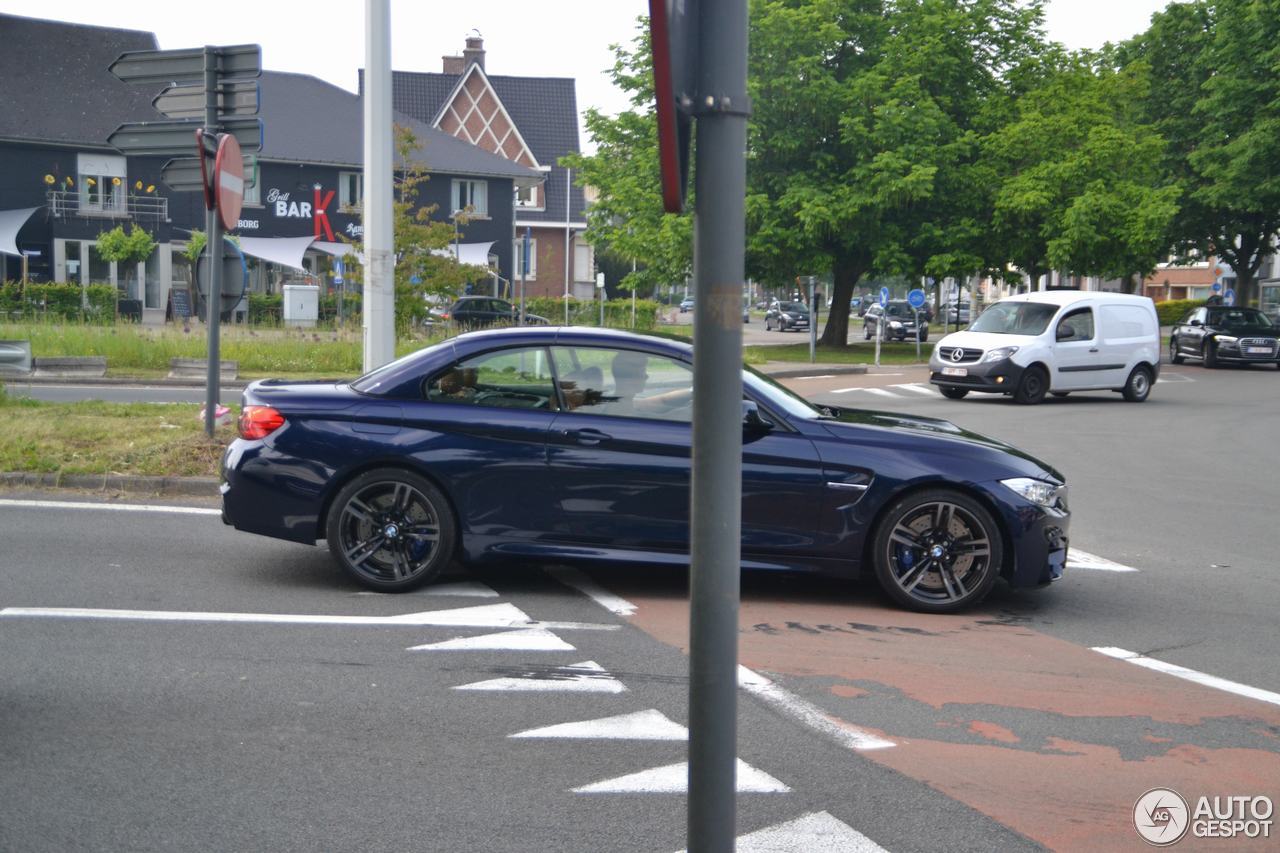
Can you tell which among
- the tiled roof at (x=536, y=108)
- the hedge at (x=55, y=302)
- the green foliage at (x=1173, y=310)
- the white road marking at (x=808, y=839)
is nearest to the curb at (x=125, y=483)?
the white road marking at (x=808, y=839)

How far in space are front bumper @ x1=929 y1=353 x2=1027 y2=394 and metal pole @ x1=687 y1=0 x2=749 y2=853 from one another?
21.7m

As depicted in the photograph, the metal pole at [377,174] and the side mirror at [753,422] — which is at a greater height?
the metal pole at [377,174]

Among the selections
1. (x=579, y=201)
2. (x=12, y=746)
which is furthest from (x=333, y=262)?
(x=12, y=746)

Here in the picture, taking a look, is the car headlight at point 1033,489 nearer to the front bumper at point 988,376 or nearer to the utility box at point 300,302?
the front bumper at point 988,376

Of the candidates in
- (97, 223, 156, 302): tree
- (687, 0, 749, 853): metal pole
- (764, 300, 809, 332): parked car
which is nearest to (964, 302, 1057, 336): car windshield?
(687, 0, 749, 853): metal pole

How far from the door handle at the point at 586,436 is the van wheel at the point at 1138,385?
64.2ft

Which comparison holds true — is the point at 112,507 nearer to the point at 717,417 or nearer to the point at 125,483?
the point at 125,483

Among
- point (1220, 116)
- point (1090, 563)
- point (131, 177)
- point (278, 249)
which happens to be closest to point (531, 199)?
point (278, 249)

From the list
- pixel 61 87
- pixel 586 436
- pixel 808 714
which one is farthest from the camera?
pixel 61 87

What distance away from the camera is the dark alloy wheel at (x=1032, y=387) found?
2347cm

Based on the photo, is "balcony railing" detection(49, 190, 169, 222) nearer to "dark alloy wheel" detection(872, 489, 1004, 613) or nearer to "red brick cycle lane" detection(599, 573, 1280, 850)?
"red brick cycle lane" detection(599, 573, 1280, 850)

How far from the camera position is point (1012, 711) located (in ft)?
18.3

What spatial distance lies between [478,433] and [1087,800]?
4.02 m

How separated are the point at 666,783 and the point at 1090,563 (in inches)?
221
